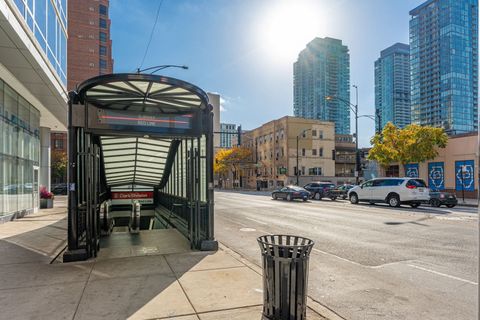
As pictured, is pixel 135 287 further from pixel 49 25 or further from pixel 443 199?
pixel 443 199

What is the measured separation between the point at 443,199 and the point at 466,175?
25.2ft

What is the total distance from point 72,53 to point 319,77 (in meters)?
50.3

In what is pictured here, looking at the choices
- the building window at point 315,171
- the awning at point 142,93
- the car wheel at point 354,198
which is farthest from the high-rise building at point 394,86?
the awning at point 142,93

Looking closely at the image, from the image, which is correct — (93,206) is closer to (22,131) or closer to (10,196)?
(10,196)

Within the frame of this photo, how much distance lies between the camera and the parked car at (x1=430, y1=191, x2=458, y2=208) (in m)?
20.0

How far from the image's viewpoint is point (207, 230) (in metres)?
8.05

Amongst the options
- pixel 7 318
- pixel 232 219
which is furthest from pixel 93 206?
pixel 232 219

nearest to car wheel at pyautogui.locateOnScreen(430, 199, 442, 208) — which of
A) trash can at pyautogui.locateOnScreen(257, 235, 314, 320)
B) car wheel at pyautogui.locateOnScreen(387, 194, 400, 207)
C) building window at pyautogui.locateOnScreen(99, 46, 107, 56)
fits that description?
car wheel at pyautogui.locateOnScreen(387, 194, 400, 207)

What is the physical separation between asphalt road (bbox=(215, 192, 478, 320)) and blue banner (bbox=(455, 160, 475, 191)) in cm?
1601

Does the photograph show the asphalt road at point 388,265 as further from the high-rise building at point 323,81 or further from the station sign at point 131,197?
the high-rise building at point 323,81

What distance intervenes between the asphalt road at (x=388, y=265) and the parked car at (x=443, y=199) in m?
8.59

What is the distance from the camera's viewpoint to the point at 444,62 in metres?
29.7

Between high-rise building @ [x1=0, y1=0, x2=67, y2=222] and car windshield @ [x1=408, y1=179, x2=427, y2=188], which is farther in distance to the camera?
car windshield @ [x1=408, y1=179, x2=427, y2=188]

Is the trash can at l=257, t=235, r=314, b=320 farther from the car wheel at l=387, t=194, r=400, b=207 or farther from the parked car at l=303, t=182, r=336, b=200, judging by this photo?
the parked car at l=303, t=182, r=336, b=200
